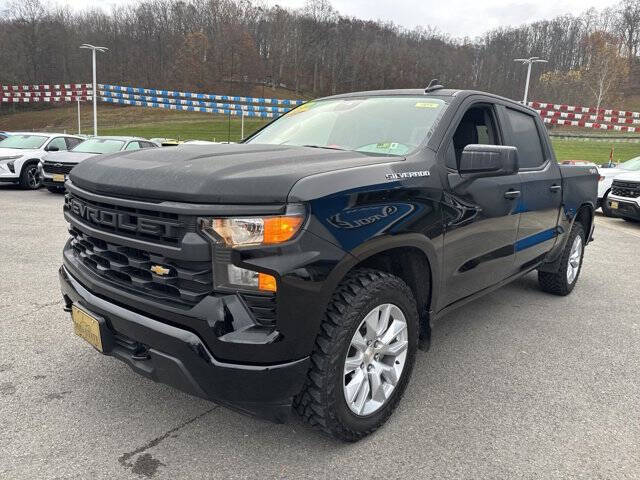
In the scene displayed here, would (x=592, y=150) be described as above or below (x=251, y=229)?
below

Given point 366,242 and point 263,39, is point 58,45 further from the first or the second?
point 366,242

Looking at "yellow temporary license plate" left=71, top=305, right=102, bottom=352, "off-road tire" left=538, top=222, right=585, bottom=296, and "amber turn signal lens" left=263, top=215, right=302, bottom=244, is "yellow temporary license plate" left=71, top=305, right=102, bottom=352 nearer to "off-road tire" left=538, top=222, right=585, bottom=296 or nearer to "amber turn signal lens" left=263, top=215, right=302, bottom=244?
"amber turn signal lens" left=263, top=215, right=302, bottom=244

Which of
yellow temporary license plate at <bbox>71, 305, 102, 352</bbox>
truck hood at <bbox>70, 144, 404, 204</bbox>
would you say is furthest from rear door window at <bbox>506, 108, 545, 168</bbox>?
yellow temporary license plate at <bbox>71, 305, 102, 352</bbox>

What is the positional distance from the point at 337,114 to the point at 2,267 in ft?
14.0

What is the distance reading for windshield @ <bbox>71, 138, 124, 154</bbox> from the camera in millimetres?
12391

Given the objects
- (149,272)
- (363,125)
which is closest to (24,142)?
(363,125)

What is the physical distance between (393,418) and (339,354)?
77 cm

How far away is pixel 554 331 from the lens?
4.20m

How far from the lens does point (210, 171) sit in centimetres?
219

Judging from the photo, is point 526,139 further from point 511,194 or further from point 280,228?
point 280,228

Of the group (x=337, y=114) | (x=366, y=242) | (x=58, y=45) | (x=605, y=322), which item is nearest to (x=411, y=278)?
(x=366, y=242)

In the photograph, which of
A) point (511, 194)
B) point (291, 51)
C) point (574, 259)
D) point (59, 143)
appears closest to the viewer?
point (511, 194)

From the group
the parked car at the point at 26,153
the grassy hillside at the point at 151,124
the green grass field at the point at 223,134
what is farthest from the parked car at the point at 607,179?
the grassy hillside at the point at 151,124

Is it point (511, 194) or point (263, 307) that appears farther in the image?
point (511, 194)
